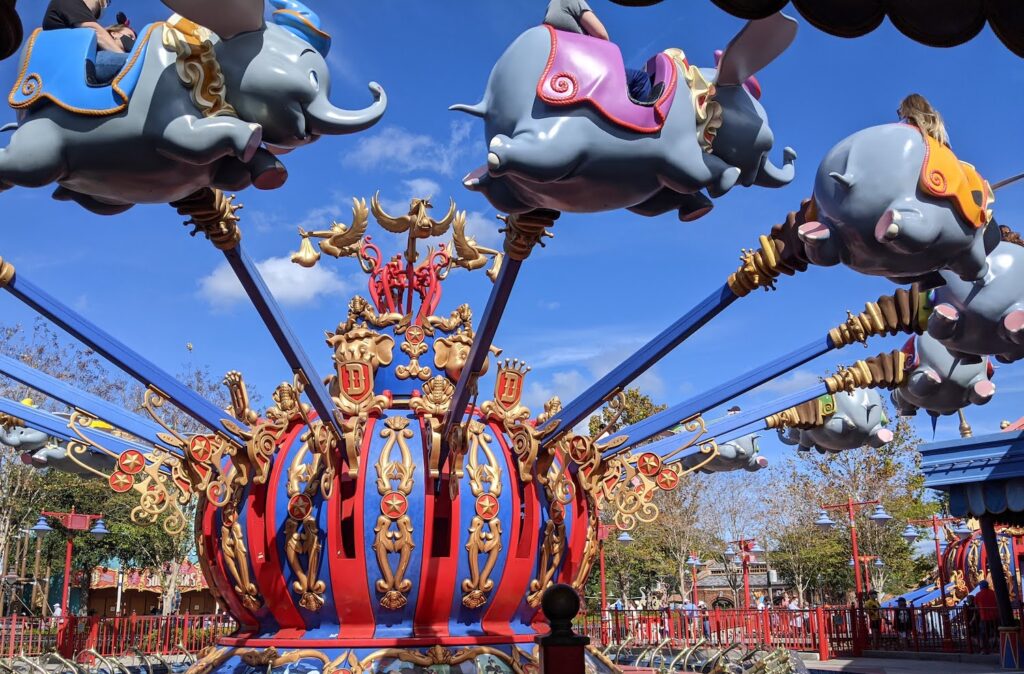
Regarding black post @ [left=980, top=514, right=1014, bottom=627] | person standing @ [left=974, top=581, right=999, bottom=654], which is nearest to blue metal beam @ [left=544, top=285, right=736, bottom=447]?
black post @ [left=980, top=514, right=1014, bottom=627]

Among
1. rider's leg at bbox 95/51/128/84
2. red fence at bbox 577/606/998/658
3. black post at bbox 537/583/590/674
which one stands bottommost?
red fence at bbox 577/606/998/658

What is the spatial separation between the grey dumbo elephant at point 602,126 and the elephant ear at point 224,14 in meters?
0.88

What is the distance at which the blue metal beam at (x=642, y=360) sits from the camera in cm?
571

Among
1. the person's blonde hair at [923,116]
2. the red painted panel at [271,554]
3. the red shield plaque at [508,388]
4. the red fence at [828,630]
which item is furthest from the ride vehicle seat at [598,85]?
the red fence at [828,630]

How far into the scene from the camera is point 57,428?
7488 millimetres

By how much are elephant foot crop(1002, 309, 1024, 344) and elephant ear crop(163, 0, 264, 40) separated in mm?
4820

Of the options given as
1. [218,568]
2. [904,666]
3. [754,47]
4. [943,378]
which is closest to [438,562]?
[218,568]

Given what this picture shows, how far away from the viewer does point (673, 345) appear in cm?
596

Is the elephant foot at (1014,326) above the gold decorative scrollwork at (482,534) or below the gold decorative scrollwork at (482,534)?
above

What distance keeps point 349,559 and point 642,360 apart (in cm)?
266

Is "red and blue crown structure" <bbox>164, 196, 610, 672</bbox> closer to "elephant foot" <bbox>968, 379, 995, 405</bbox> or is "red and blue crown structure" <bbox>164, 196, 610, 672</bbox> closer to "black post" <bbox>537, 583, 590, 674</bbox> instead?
"black post" <bbox>537, 583, 590, 674</bbox>

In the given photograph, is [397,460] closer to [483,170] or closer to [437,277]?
[437,277]

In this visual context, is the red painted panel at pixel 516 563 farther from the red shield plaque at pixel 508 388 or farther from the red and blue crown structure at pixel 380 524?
the red shield plaque at pixel 508 388

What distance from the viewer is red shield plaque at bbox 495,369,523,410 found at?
7.26m
